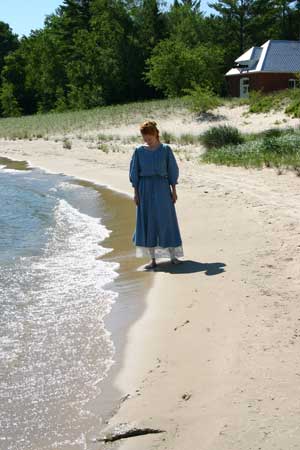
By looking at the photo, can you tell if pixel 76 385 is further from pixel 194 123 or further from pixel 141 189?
pixel 194 123

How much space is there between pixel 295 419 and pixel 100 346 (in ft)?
6.79

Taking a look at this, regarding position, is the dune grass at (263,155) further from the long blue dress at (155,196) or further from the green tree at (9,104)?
the green tree at (9,104)

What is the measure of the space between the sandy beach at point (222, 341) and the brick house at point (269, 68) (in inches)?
1386

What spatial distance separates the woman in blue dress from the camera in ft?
23.2

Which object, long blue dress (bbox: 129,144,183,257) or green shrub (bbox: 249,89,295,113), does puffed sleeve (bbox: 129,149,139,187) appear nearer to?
long blue dress (bbox: 129,144,183,257)

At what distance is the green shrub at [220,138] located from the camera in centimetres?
2066

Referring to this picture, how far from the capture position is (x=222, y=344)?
185 inches

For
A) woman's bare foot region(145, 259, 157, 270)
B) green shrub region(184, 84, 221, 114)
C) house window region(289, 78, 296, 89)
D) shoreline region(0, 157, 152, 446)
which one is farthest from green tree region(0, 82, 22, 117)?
woman's bare foot region(145, 259, 157, 270)

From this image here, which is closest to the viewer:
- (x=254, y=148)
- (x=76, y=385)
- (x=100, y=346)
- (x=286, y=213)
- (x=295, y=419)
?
(x=295, y=419)

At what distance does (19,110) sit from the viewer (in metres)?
72.2

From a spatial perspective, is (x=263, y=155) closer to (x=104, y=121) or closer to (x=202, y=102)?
(x=202, y=102)

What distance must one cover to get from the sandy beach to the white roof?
35.6 meters

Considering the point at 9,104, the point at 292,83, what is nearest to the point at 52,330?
the point at 292,83

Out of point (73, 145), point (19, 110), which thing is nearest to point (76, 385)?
point (73, 145)
